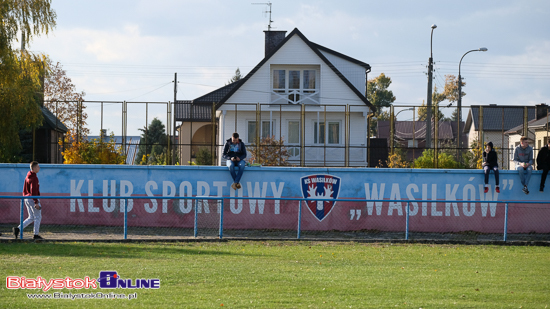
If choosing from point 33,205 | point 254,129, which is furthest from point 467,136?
point 33,205

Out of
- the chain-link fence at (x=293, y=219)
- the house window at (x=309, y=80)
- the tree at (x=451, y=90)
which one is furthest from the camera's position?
the tree at (x=451, y=90)

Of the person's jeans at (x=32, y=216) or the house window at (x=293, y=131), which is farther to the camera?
the house window at (x=293, y=131)

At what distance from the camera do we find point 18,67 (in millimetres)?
19312

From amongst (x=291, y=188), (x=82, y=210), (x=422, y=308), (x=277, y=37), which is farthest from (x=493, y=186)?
(x=277, y=37)

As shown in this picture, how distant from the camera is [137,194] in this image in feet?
56.1

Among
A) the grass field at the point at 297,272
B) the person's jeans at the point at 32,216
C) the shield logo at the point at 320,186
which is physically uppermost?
the shield logo at the point at 320,186

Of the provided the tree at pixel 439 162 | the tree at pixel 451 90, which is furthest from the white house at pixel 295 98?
the tree at pixel 451 90

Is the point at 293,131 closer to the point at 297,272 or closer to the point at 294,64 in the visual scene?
the point at 294,64

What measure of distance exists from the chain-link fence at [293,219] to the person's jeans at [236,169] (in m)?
1.50

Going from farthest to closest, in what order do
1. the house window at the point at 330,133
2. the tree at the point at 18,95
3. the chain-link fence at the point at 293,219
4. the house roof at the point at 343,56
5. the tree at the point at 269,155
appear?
the house roof at the point at 343,56
the house window at the point at 330,133
the tree at the point at 269,155
the tree at the point at 18,95
the chain-link fence at the point at 293,219

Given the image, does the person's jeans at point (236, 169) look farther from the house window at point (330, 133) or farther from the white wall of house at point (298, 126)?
the house window at point (330, 133)

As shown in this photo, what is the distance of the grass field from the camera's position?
25.5ft

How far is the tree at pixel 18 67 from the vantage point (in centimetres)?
1862

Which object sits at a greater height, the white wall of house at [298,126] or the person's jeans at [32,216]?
Result: the white wall of house at [298,126]
